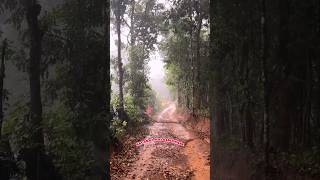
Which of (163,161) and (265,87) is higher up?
(265,87)

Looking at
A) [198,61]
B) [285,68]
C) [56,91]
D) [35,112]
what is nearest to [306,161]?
[285,68]

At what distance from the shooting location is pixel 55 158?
7199 mm

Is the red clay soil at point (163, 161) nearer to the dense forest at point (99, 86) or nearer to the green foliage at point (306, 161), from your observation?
the dense forest at point (99, 86)

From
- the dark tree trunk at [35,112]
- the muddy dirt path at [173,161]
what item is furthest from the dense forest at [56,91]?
the muddy dirt path at [173,161]

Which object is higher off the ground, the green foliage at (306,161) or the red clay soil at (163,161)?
the green foliage at (306,161)

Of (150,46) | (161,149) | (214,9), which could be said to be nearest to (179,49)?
(150,46)

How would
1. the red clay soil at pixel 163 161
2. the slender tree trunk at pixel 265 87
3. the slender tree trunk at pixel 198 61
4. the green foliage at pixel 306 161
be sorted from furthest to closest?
the slender tree trunk at pixel 198 61 < the red clay soil at pixel 163 161 < the slender tree trunk at pixel 265 87 < the green foliage at pixel 306 161

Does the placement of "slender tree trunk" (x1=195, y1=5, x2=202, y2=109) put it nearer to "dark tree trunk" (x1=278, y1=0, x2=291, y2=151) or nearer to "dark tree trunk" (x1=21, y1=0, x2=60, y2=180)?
"dark tree trunk" (x1=278, y1=0, x2=291, y2=151)

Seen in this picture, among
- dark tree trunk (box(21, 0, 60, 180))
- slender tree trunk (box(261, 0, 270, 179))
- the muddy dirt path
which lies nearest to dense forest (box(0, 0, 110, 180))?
dark tree trunk (box(21, 0, 60, 180))

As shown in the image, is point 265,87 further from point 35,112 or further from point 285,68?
point 35,112

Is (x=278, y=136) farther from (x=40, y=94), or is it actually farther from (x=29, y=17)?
(x=29, y=17)

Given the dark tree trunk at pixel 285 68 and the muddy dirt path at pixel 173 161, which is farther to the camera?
the muddy dirt path at pixel 173 161

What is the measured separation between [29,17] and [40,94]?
4.57ft

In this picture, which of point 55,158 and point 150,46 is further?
point 150,46
